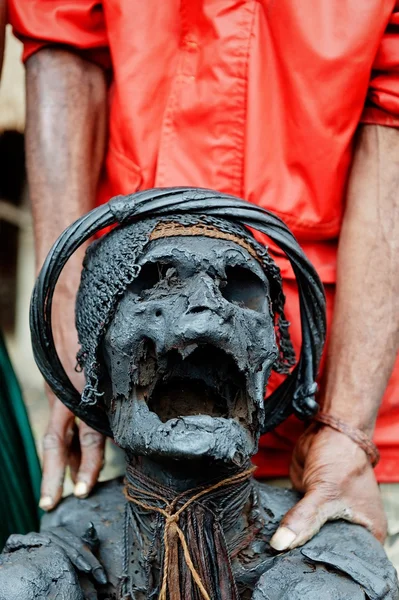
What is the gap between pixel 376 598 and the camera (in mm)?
1141

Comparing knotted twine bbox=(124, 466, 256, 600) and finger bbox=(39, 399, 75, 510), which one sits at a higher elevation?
knotted twine bbox=(124, 466, 256, 600)

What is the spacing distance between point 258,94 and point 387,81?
9.5 inches

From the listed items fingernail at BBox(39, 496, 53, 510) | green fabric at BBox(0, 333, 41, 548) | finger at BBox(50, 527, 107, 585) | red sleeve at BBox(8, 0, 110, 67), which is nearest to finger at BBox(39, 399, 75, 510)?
fingernail at BBox(39, 496, 53, 510)

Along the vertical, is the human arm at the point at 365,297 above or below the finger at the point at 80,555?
Result: above

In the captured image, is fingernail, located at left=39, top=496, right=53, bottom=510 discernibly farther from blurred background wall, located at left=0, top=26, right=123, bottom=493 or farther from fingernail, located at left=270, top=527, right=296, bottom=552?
blurred background wall, located at left=0, top=26, right=123, bottom=493

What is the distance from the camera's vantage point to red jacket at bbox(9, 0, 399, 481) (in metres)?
1.50

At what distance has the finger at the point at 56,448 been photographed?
148cm

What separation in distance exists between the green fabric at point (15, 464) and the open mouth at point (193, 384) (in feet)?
2.36

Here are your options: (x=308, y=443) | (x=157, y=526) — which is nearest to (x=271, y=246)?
(x=308, y=443)

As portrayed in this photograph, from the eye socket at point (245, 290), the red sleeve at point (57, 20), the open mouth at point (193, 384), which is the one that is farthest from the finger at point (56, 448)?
the red sleeve at point (57, 20)

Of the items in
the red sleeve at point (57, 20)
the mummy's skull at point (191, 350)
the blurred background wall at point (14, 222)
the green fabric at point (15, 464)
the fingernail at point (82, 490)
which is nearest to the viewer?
the mummy's skull at point (191, 350)

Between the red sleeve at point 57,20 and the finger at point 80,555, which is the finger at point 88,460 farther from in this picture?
the red sleeve at point 57,20

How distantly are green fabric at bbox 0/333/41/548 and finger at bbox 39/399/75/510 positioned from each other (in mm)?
260

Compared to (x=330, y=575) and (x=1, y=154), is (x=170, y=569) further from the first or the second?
(x=1, y=154)
